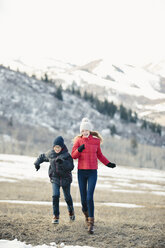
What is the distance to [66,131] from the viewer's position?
99.9 m

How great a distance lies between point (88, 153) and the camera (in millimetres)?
8789

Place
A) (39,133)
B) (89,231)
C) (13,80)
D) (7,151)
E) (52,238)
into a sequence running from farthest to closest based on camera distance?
1. (13,80)
2. (39,133)
3. (7,151)
4. (89,231)
5. (52,238)

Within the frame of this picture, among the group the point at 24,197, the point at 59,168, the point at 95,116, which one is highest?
the point at 95,116

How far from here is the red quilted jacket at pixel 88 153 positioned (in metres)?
8.71

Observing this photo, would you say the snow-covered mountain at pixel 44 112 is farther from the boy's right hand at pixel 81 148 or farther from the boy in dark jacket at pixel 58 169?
the boy's right hand at pixel 81 148

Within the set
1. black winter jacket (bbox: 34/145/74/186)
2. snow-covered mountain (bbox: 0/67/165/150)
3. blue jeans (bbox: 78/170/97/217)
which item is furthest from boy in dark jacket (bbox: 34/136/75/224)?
snow-covered mountain (bbox: 0/67/165/150)

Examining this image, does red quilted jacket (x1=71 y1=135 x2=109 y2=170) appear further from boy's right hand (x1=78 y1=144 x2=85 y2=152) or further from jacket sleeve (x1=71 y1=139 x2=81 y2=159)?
boy's right hand (x1=78 y1=144 x2=85 y2=152)

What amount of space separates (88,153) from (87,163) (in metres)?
0.25

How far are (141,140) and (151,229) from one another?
360 feet

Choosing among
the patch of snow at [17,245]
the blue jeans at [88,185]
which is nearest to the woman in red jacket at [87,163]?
the blue jeans at [88,185]

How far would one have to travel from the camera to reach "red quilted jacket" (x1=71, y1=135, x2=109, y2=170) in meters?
8.71

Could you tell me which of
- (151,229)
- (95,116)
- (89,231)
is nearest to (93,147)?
(89,231)

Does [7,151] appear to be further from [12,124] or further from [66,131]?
[66,131]

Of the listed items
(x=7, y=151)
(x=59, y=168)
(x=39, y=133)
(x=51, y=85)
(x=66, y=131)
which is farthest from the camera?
(x=51, y=85)
